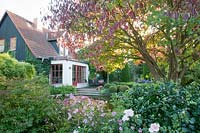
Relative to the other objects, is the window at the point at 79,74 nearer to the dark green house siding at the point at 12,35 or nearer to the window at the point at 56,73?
the window at the point at 56,73

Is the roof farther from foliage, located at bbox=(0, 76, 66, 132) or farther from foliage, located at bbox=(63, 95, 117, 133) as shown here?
foliage, located at bbox=(63, 95, 117, 133)

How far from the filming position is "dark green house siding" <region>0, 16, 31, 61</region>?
19.5m

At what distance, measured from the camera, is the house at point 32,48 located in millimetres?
19500

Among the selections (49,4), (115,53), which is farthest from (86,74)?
(49,4)

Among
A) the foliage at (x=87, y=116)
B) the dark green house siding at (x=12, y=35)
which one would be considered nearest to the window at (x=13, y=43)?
the dark green house siding at (x=12, y=35)

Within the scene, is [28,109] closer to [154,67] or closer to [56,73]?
[154,67]

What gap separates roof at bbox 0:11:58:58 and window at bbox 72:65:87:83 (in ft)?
8.41

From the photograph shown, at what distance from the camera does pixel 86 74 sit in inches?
979

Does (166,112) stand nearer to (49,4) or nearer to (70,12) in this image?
(70,12)

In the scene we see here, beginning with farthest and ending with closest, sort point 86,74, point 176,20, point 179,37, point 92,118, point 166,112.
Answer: point 86,74 < point 179,37 < point 176,20 < point 92,118 < point 166,112

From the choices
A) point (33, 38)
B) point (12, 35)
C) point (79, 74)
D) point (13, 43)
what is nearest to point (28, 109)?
point (33, 38)

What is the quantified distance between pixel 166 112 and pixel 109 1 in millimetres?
2655

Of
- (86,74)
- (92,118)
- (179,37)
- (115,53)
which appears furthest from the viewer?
(86,74)

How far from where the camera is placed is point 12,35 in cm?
2016
